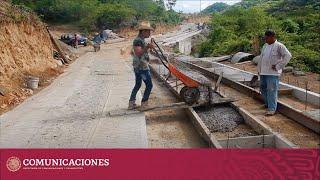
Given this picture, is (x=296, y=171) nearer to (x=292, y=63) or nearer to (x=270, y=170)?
(x=270, y=170)

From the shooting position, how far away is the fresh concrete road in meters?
3.21

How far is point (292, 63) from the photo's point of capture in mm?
3248

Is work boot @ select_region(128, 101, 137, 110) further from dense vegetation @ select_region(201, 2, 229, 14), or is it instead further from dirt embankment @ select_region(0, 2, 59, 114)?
dense vegetation @ select_region(201, 2, 229, 14)

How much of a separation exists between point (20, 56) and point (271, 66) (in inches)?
79.8

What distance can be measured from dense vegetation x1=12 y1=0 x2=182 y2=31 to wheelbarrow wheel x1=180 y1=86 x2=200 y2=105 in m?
1.13

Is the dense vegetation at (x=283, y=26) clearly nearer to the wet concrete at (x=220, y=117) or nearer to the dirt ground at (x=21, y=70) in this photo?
the wet concrete at (x=220, y=117)

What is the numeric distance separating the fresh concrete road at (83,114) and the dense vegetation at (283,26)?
0.92 m

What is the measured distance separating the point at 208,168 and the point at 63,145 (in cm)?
93

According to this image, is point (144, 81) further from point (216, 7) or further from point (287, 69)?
point (287, 69)

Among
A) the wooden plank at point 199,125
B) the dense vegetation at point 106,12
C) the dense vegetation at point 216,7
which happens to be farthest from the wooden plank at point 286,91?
the dense vegetation at point 106,12

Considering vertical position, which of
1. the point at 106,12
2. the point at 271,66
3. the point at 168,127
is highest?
the point at 106,12

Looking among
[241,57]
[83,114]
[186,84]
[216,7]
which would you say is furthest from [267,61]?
[83,114]

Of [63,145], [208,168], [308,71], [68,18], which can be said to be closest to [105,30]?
[68,18]

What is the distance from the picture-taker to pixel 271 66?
144 inches
